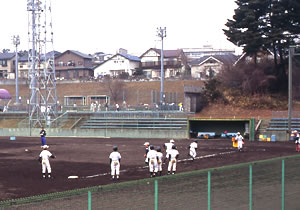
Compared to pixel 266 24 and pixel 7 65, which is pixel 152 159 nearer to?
pixel 266 24

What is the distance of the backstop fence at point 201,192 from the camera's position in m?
7.87

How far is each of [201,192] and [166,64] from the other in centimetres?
9625

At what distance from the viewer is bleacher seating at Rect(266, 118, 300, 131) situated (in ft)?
148

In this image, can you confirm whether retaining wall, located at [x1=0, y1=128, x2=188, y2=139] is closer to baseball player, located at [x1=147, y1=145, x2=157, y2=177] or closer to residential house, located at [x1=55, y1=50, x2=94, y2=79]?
baseball player, located at [x1=147, y1=145, x2=157, y2=177]

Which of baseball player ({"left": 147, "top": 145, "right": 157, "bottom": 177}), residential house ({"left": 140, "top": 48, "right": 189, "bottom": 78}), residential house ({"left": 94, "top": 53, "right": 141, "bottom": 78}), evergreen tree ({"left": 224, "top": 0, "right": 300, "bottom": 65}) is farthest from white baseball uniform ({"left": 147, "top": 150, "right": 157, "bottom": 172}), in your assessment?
residential house ({"left": 94, "top": 53, "right": 141, "bottom": 78})

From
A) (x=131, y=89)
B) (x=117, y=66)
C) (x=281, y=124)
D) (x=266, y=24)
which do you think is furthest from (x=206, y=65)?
(x=281, y=124)

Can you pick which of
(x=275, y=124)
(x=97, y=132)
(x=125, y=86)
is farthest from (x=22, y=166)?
(x=125, y=86)

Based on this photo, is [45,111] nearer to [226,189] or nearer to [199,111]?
[199,111]

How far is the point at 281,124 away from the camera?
46.8 m

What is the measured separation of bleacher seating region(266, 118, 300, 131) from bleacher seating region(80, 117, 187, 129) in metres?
9.31

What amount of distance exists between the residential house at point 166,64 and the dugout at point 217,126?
48.4 metres

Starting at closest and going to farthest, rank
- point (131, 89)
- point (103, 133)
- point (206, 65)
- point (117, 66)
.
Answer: point (103, 133)
point (131, 89)
point (206, 65)
point (117, 66)

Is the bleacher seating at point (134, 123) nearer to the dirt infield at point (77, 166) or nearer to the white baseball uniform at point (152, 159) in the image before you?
the dirt infield at point (77, 166)

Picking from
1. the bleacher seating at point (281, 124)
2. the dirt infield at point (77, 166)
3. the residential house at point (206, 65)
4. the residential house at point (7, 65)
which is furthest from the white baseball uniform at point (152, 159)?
the residential house at point (7, 65)
